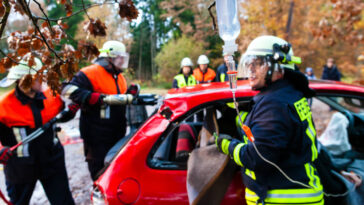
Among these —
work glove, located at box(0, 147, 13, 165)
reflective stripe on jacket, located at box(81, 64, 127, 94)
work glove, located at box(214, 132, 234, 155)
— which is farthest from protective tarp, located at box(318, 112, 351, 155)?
work glove, located at box(0, 147, 13, 165)

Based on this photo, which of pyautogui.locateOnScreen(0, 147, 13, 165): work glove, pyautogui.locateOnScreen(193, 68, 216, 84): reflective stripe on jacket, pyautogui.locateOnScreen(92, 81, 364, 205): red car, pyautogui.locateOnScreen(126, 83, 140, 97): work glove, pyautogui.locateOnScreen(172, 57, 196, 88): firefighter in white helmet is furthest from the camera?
pyautogui.locateOnScreen(172, 57, 196, 88): firefighter in white helmet

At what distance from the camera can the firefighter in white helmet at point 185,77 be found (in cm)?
601

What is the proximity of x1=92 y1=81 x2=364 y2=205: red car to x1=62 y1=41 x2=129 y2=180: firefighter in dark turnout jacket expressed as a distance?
1182 mm

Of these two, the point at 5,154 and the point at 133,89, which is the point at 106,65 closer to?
the point at 133,89

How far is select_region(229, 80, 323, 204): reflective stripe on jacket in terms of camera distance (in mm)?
1288

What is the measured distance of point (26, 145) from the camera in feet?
7.44

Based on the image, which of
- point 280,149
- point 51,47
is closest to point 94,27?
point 51,47

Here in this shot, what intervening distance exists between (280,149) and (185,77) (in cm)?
496

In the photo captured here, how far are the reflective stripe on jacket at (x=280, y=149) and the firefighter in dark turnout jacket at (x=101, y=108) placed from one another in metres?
1.93

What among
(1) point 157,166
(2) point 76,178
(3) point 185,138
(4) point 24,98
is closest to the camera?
(1) point 157,166

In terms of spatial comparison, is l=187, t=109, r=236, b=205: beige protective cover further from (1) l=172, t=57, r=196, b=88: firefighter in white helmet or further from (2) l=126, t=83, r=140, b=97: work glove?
(1) l=172, t=57, r=196, b=88: firefighter in white helmet

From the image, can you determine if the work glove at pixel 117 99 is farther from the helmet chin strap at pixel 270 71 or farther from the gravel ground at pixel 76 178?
the helmet chin strap at pixel 270 71

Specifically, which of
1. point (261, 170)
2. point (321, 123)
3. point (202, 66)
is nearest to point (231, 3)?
point (261, 170)

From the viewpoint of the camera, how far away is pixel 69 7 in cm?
148
